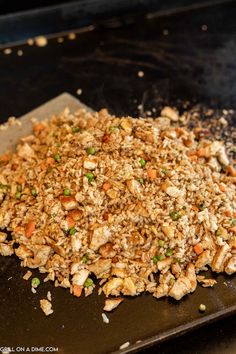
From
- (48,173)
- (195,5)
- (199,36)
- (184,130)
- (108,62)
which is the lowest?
(48,173)

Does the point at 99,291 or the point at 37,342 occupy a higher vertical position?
the point at 99,291

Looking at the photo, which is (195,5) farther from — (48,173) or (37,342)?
(37,342)

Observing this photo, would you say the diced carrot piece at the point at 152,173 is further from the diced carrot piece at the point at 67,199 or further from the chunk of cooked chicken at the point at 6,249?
the chunk of cooked chicken at the point at 6,249

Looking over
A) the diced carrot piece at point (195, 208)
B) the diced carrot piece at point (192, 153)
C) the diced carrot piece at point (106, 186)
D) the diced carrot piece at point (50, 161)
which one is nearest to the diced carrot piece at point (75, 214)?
the diced carrot piece at point (106, 186)

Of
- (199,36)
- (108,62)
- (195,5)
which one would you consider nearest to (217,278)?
(108,62)

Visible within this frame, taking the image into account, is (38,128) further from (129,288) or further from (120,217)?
(129,288)

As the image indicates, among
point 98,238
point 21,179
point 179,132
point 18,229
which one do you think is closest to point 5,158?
point 21,179

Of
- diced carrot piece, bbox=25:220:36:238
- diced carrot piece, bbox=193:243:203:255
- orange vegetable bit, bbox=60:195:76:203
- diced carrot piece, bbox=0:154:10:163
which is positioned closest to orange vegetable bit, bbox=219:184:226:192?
diced carrot piece, bbox=193:243:203:255

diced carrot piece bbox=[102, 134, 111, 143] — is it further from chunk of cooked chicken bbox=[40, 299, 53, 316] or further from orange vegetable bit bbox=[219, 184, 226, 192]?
chunk of cooked chicken bbox=[40, 299, 53, 316]
